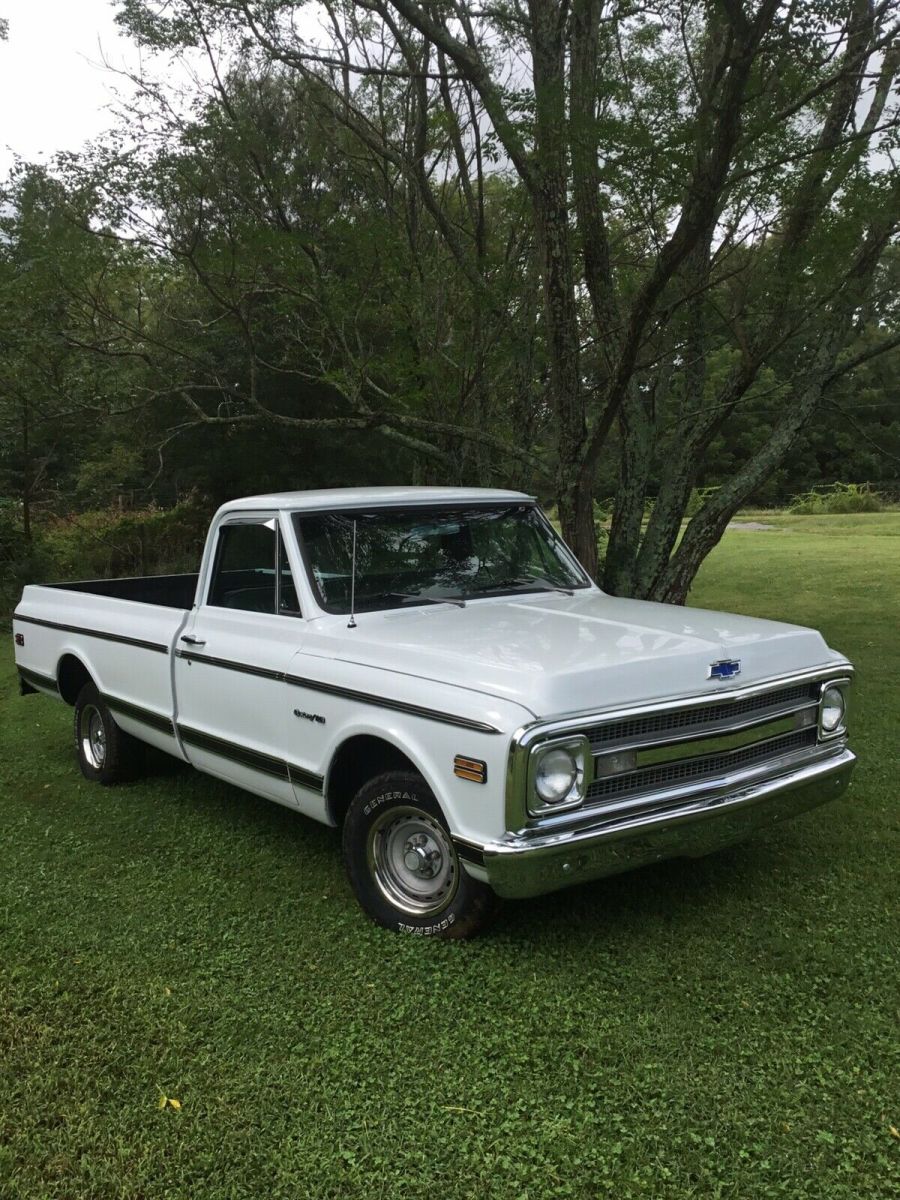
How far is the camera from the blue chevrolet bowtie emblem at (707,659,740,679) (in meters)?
3.47

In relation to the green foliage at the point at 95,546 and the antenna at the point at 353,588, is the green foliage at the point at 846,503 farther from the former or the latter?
the antenna at the point at 353,588

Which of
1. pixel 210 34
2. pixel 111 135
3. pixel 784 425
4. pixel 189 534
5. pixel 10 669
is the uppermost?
pixel 210 34

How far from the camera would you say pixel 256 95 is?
11.0 meters

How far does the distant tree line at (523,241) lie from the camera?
6445 millimetres

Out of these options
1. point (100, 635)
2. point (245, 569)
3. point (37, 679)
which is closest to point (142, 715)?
point (100, 635)

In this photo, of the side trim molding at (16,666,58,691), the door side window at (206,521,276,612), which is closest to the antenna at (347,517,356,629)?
the door side window at (206,521,276,612)

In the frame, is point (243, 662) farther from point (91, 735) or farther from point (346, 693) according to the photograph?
point (91, 735)

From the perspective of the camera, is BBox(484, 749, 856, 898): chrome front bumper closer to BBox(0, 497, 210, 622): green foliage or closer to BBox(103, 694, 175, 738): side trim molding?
BBox(103, 694, 175, 738): side trim molding

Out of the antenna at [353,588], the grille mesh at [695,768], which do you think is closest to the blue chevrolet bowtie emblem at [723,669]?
the grille mesh at [695,768]

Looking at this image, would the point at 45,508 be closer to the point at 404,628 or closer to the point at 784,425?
the point at 784,425

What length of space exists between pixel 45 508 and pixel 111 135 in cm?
734

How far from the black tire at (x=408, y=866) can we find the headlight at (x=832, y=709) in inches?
64.1

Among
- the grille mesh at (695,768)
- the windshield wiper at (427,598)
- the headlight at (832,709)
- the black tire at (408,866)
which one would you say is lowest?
the black tire at (408,866)

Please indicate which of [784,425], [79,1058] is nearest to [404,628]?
[79,1058]
